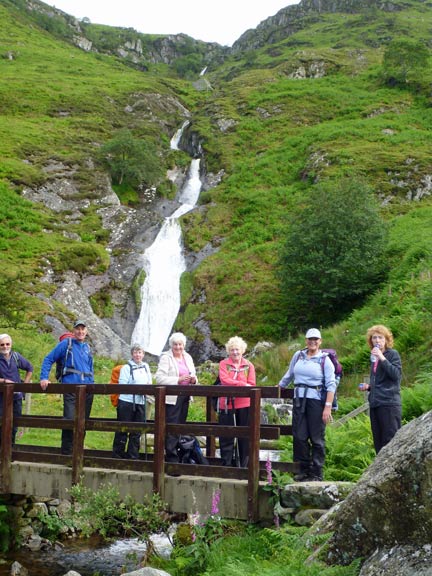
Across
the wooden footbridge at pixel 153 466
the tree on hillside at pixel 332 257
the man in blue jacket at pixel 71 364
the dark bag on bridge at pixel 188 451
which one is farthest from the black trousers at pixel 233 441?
the tree on hillside at pixel 332 257

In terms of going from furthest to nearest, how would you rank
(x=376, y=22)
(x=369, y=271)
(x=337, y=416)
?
(x=376, y=22) < (x=369, y=271) < (x=337, y=416)

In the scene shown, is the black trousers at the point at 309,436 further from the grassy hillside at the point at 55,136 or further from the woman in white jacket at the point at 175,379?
the grassy hillside at the point at 55,136

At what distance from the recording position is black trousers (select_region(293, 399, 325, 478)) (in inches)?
335

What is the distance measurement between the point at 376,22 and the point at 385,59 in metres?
57.3

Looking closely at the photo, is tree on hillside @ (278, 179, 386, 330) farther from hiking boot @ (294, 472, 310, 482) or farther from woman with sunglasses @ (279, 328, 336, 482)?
hiking boot @ (294, 472, 310, 482)

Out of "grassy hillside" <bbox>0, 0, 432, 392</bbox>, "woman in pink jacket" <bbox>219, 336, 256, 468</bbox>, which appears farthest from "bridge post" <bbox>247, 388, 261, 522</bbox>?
"grassy hillside" <bbox>0, 0, 432, 392</bbox>

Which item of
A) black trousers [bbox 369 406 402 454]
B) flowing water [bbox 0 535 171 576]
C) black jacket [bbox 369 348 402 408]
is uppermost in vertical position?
black jacket [bbox 369 348 402 408]

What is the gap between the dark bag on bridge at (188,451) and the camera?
376 inches

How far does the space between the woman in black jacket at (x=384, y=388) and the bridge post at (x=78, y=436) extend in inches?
178

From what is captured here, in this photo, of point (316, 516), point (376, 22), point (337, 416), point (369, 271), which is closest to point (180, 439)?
point (316, 516)

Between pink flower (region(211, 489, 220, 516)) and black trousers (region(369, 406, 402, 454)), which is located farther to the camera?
black trousers (region(369, 406, 402, 454))

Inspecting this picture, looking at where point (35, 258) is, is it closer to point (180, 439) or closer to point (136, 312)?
point (136, 312)

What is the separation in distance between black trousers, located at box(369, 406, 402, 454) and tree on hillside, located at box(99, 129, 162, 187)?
49497 millimetres

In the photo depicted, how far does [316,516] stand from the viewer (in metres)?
7.30
